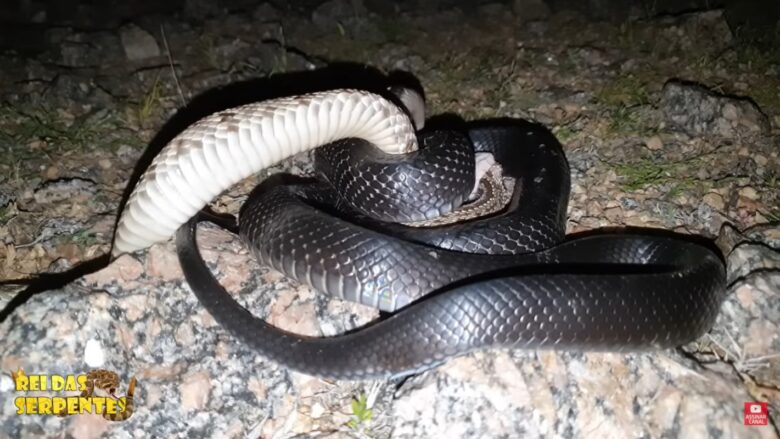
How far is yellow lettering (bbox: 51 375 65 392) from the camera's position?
3996 mm

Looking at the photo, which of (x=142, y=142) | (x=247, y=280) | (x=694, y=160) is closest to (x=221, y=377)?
(x=247, y=280)

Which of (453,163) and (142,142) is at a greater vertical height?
(453,163)

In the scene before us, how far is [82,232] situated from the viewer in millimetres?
5781

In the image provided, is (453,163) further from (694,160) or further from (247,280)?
(694,160)

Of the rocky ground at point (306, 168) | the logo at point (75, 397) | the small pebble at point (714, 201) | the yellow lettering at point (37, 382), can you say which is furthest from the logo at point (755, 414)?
the yellow lettering at point (37, 382)

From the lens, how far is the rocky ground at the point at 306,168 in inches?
164

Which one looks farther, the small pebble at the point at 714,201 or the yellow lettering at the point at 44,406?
the small pebble at the point at 714,201

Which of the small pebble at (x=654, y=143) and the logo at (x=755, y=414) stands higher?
the small pebble at (x=654, y=143)

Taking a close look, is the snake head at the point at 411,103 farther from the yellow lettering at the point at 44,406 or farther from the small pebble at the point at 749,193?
the yellow lettering at the point at 44,406

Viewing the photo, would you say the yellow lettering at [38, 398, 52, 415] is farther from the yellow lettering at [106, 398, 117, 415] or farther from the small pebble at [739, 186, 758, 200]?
the small pebble at [739, 186, 758, 200]

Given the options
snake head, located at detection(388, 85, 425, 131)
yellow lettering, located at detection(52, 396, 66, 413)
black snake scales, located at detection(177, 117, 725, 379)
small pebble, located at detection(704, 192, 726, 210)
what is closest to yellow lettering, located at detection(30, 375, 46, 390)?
yellow lettering, located at detection(52, 396, 66, 413)

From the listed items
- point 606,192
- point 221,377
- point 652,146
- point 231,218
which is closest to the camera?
point 221,377

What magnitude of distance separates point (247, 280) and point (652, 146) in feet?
16.1

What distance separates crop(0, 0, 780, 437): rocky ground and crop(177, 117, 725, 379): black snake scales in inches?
10.8
